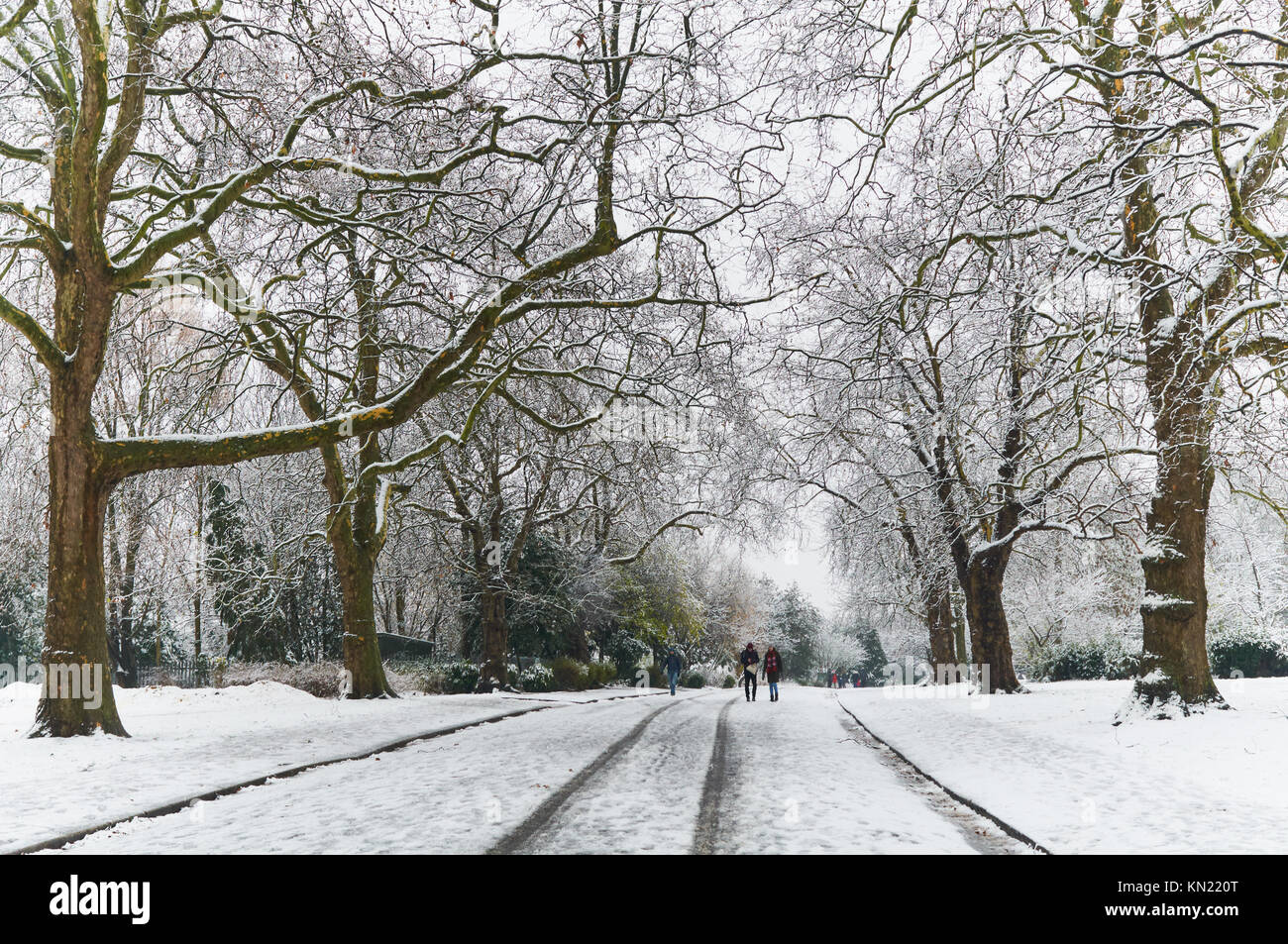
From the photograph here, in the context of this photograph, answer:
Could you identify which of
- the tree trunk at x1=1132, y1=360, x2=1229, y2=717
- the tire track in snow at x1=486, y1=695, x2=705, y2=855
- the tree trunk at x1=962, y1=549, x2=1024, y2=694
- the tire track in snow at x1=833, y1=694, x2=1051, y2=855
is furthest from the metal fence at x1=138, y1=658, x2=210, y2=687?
the tree trunk at x1=1132, y1=360, x2=1229, y2=717

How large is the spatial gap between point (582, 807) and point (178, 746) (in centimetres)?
661

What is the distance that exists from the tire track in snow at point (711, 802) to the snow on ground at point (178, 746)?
4.39 m

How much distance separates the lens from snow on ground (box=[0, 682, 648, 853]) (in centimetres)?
680

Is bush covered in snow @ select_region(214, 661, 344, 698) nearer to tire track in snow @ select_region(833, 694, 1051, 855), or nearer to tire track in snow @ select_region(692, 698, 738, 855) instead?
tire track in snow @ select_region(692, 698, 738, 855)

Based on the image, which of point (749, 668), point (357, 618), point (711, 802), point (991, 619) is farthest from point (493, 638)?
point (711, 802)

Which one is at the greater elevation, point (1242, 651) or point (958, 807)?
point (958, 807)

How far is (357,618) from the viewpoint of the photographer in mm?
18594

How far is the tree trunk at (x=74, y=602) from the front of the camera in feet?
34.2

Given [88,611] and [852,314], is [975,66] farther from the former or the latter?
[88,611]

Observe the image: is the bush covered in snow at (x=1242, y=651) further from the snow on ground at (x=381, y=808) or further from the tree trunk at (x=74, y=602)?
the tree trunk at (x=74, y=602)

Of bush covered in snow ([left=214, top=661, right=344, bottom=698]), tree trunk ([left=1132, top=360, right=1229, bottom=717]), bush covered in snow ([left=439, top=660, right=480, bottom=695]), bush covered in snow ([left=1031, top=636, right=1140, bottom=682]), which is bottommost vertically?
bush covered in snow ([left=1031, top=636, right=1140, bottom=682])

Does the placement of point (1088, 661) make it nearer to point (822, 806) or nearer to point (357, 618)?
point (357, 618)

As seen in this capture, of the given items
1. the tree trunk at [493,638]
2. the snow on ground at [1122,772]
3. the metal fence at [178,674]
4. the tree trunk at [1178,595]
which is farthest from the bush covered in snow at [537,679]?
the tree trunk at [1178,595]

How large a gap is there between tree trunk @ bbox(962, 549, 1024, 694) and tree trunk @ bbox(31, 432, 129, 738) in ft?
55.3
